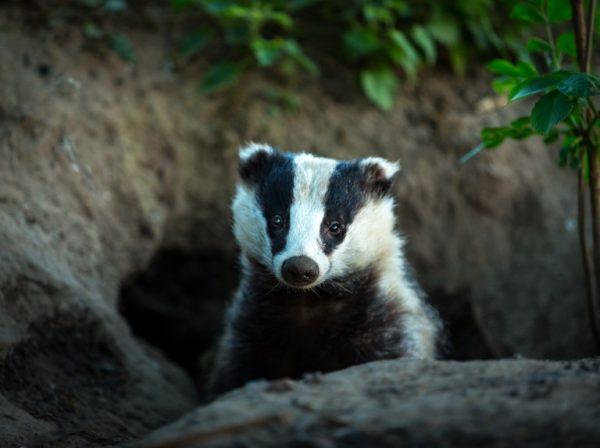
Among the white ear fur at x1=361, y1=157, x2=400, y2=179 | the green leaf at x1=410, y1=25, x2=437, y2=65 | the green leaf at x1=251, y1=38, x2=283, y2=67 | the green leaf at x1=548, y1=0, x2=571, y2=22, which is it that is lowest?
the white ear fur at x1=361, y1=157, x2=400, y2=179

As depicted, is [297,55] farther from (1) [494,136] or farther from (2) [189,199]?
(1) [494,136]

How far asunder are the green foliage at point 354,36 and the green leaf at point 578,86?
2.31 meters

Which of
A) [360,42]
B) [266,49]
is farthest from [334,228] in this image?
[360,42]

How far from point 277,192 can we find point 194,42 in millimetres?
1923

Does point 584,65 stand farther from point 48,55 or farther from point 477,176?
point 48,55

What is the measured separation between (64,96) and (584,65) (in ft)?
10.3

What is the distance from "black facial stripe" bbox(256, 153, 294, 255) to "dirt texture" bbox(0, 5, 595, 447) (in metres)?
0.56

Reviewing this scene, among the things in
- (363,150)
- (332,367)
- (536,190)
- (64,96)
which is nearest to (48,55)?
(64,96)

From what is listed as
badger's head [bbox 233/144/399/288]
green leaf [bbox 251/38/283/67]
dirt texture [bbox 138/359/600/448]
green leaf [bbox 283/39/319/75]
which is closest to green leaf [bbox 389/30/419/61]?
green leaf [bbox 283/39/319/75]

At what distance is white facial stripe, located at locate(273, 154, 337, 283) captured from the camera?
357cm

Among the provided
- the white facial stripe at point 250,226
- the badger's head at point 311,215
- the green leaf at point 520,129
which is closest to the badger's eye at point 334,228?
the badger's head at point 311,215

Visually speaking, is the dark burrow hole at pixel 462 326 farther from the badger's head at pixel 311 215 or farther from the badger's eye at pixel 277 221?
the badger's eye at pixel 277 221

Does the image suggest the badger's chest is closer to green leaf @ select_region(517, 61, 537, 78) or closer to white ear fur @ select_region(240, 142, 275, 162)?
white ear fur @ select_region(240, 142, 275, 162)

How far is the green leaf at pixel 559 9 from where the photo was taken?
3600 millimetres
